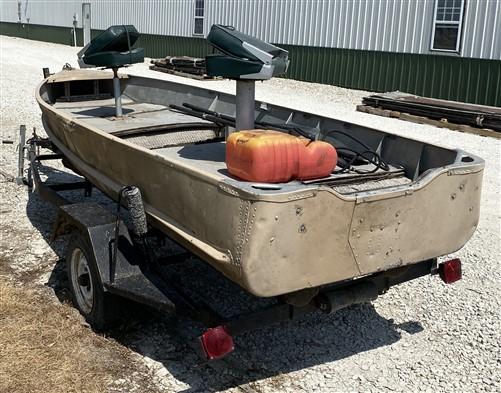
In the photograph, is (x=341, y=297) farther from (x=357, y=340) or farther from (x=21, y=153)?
(x=21, y=153)

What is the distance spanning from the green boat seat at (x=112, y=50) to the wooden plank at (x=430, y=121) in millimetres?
8567

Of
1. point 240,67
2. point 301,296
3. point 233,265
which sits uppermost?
point 240,67

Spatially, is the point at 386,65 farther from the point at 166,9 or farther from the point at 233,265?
the point at 233,265

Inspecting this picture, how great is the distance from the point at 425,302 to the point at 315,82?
1562cm

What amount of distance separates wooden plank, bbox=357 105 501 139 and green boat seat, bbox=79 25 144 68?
857cm

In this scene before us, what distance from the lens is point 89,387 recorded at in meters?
4.22

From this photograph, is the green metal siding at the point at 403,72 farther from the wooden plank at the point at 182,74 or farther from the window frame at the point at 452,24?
the wooden plank at the point at 182,74

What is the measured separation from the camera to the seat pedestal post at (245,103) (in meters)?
4.98

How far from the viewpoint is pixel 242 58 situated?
15.5 feet

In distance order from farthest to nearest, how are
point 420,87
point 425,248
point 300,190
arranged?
1. point 420,87
2. point 425,248
3. point 300,190

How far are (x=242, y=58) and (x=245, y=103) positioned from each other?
0.47m

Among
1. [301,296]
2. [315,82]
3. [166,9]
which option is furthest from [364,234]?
[166,9]

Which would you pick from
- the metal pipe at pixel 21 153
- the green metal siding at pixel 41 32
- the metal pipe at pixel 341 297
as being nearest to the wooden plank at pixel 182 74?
the metal pipe at pixel 21 153

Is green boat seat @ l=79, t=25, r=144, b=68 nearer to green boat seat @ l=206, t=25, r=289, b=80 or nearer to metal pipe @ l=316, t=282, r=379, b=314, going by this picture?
green boat seat @ l=206, t=25, r=289, b=80
